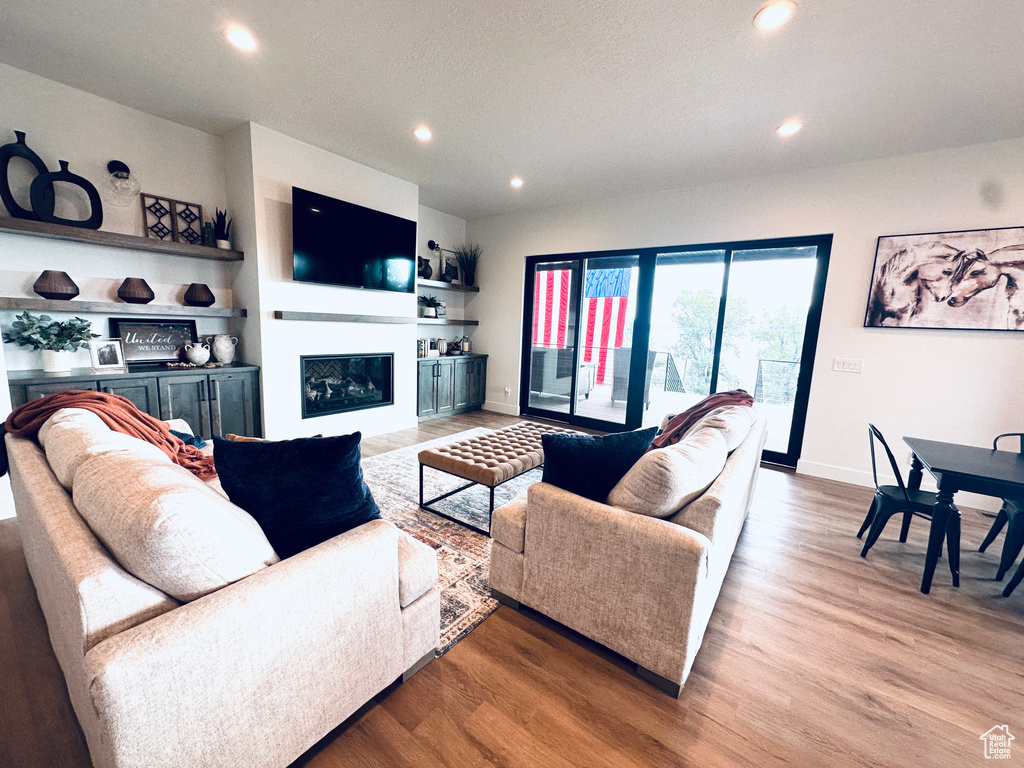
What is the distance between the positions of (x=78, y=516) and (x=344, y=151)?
3722 mm

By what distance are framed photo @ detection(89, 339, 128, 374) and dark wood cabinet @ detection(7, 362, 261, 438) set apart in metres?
0.09

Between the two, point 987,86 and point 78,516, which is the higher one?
point 987,86

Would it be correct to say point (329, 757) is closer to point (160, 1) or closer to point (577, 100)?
point (160, 1)

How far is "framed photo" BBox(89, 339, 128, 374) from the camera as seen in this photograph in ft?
10.1

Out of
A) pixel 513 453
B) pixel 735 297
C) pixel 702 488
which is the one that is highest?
pixel 735 297

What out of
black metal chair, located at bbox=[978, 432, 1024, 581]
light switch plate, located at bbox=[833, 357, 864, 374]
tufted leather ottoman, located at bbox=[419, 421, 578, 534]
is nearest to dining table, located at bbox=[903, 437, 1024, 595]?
black metal chair, located at bbox=[978, 432, 1024, 581]

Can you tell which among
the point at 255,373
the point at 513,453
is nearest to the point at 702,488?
the point at 513,453

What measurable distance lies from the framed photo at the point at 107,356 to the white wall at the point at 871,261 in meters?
5.05

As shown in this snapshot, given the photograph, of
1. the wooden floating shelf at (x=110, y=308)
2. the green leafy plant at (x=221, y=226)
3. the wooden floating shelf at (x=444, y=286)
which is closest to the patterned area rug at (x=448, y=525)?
the wooden floating shelf at (x=110, y=308)

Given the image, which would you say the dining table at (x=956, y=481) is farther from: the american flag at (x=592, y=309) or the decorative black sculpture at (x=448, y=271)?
the decorative black sculpture at (x=448, y=271)

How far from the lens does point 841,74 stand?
2.33 meters

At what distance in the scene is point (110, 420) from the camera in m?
1.88

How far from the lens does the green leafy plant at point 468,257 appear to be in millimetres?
6000

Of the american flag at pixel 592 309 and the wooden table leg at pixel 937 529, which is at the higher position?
the american flag at pixel 592 309
